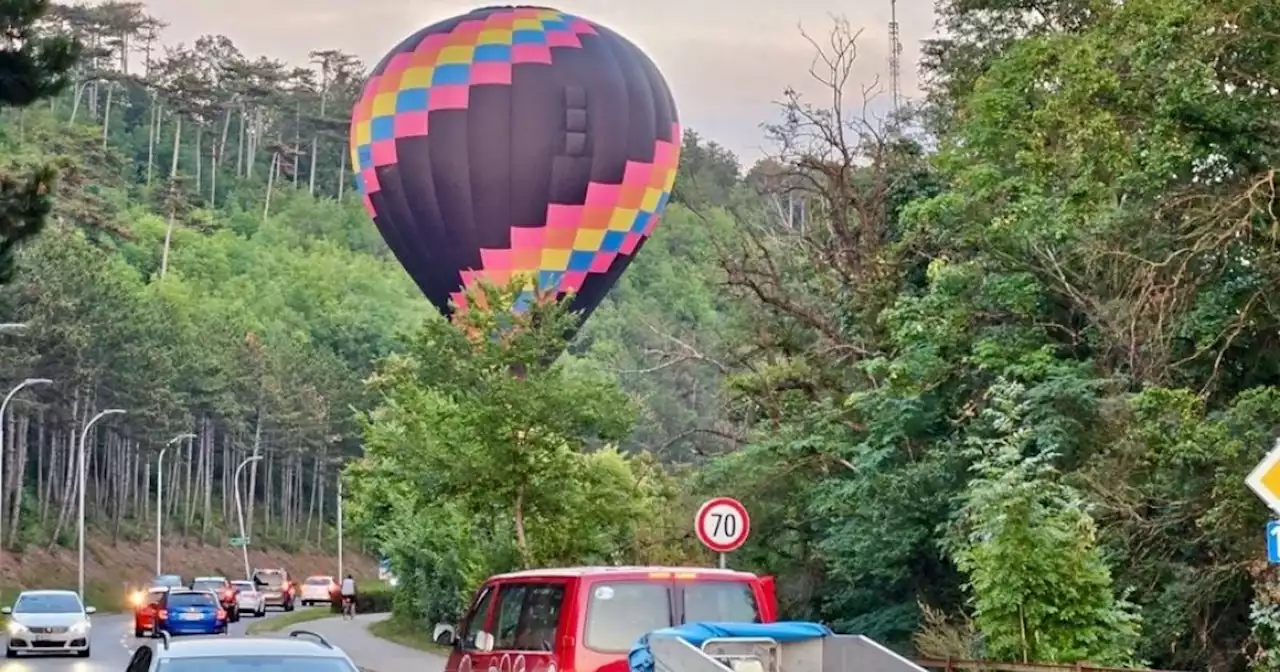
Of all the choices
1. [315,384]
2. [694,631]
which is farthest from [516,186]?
[315,384]

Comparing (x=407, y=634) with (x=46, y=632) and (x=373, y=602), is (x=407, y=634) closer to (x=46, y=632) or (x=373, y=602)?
(x=46, y=632)

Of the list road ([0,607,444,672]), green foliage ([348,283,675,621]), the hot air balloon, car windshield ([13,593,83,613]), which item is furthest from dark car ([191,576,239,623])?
green foliage ([348,283,675,621])

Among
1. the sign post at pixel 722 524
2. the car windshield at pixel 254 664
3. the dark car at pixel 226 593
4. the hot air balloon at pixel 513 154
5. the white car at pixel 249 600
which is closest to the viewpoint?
the car windshield at pixel 254 664

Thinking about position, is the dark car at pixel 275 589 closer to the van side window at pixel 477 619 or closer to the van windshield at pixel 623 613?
the van side window at pixel 477 619

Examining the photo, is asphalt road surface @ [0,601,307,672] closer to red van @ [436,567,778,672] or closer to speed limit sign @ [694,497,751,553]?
speed limit sign @ [694,497,751,553]

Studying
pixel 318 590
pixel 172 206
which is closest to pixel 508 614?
pixel 318 590

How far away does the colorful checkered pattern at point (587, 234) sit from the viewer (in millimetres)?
48375

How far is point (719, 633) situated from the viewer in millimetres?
13656

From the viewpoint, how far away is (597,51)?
51.8 m

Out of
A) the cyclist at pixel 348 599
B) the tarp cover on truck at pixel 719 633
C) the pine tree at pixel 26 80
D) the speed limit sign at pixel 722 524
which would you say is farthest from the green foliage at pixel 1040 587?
the cyclist at pixel 348 599

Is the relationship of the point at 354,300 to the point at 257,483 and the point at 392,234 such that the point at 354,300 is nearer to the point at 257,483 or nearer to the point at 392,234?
the point at 257,483

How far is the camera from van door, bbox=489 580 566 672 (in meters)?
→ 15.2

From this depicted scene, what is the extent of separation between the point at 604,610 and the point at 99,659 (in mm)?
27677

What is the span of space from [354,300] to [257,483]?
32060mm
